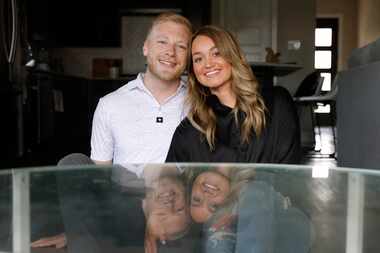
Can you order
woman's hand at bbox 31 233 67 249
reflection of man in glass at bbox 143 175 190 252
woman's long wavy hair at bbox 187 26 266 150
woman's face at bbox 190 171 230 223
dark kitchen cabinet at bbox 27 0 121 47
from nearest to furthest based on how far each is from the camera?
woman's hand at bbox 31 233 67 249
reflection of man in glass at bbox 143 175 190 252
woman's face at bbox 190 171 230 223
woman's long wavy hair at bbox 187 26 266 150
dark kitchen cabinet at bbox 27 0 121 47

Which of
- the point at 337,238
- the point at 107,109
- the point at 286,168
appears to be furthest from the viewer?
the point at 107,109

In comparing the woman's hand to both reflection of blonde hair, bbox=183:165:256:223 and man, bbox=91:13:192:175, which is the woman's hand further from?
man, bbox=91:13:192:175

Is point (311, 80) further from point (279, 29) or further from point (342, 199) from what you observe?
point (342, 199)

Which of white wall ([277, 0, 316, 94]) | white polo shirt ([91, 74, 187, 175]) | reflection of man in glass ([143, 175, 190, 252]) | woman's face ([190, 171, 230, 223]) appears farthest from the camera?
white wall ([277, 0, 316, 94])

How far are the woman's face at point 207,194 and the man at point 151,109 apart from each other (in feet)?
1.35

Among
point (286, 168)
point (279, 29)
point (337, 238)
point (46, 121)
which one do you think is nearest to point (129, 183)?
point (286, 168)

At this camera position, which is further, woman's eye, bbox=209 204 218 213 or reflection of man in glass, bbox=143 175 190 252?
woman's eye, bbox=209 204 218 213

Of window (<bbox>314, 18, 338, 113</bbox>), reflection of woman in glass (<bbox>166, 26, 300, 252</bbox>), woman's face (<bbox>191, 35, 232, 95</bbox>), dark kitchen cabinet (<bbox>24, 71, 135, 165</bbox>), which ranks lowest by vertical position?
dark kitchen cabinet (<bbox>24, 71, 135, 165</bbox>)

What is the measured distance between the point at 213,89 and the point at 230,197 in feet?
1.91

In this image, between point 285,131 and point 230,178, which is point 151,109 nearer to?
point 285,131

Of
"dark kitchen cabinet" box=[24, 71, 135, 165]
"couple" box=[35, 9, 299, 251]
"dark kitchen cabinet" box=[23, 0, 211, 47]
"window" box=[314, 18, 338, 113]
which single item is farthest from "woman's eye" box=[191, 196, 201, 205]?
"window" box=[314, 18, 338, 113]

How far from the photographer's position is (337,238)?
99 cm

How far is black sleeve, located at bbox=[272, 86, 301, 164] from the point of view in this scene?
5.27 ft

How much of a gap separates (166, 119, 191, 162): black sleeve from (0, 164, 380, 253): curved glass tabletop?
0.12 metres
